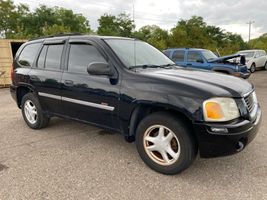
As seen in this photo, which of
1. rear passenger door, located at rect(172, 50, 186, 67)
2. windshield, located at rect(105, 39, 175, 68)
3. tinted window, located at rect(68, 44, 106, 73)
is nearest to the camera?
windshield, located at rect(105, 39, 175, 68)

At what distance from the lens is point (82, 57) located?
3.86 metres

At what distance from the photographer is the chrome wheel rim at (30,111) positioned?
486 cm

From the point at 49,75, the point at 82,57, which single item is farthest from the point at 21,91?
the point at 82,57

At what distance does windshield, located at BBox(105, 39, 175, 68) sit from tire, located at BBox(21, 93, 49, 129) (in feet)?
6.44

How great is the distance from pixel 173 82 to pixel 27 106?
326 cm

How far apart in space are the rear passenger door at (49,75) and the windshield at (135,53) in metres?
1.02

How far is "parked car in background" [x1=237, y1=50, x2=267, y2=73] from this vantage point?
16.8 meters

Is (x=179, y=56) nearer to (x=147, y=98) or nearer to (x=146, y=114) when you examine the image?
(x=146, y=114)

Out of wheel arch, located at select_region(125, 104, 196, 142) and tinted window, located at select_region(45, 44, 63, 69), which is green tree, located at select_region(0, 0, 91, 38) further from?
wheel arch, located at select_region(125, 104, 196, 142)

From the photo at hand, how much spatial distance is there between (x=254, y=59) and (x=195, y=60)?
342 inches

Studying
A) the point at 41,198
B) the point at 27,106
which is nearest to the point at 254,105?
the point at 41,198

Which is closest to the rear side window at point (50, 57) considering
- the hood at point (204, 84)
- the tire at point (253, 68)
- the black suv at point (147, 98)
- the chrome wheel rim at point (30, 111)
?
the black suv at point (147, 98)

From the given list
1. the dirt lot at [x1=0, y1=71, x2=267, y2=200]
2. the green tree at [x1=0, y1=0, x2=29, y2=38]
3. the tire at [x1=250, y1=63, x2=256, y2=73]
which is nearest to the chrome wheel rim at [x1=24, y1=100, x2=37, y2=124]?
the dirt lot at [x1=0, y1=71, x2=267, y2=200]

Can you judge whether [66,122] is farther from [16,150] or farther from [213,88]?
[213,88]
